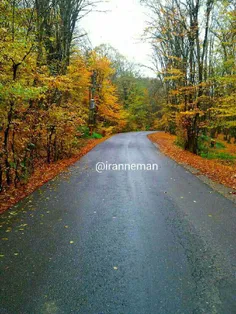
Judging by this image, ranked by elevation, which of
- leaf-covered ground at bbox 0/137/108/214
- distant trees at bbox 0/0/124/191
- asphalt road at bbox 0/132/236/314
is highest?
distant trees at bbox 0/0/124/191

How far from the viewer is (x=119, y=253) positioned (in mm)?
4000

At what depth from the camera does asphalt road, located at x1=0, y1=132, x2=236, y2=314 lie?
2.93 metres

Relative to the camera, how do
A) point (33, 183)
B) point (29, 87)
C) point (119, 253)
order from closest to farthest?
point (119, 253), point (29, 87), point (33, 183)

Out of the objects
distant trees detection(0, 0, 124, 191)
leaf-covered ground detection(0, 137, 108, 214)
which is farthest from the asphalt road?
distant trees detection(0, 0, 124, 191)

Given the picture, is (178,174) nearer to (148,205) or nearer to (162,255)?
(148,205)

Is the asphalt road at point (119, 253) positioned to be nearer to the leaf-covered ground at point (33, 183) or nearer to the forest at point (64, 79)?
the leaf-covered ground at point (33, 183)

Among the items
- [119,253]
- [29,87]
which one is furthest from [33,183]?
[119,253]

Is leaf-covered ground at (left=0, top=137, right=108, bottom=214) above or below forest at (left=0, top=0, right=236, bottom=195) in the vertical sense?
below

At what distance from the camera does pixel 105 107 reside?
3181 cm

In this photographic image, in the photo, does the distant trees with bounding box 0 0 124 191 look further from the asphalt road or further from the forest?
the asphalt road

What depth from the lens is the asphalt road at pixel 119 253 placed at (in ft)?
9.60

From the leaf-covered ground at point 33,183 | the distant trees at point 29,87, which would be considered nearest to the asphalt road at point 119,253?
the leaf-covered ground at point 33,183

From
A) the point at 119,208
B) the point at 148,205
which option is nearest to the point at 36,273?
the point at 119,208

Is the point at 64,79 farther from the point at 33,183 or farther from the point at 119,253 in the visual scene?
the point at 119,253
